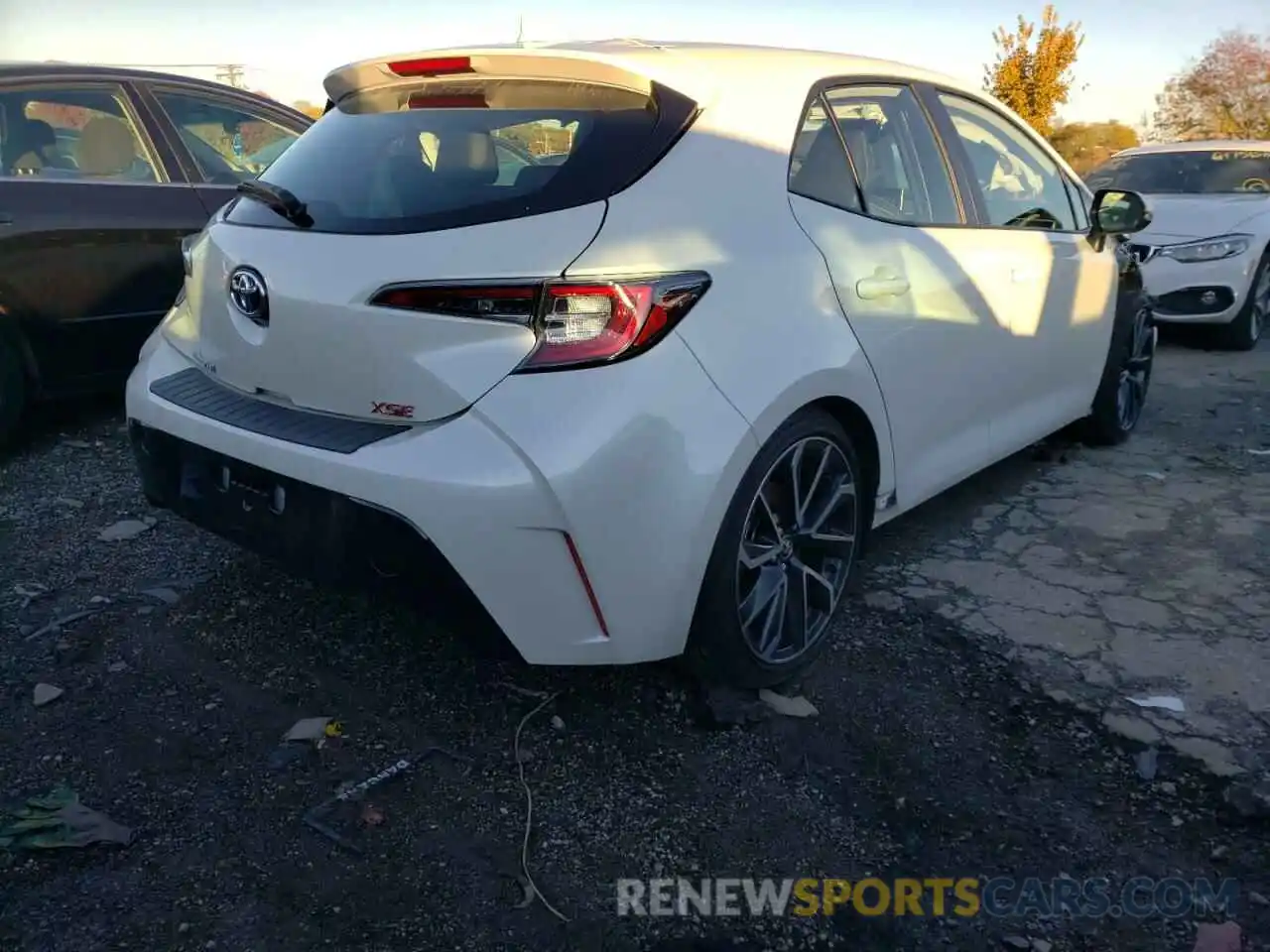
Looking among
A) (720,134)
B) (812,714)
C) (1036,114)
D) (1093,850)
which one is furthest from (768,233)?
(1036,114)

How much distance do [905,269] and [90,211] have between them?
337cm

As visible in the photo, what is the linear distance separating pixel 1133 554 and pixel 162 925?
3307 millimetres

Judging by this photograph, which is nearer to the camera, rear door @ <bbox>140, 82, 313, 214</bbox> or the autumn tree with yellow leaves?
rear door @ <bbox>140, 82, 313, 214</bbox>

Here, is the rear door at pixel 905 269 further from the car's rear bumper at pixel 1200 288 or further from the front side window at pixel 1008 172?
the car's rear bumper at pixel 1200 288

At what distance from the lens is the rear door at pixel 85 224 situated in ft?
14.4

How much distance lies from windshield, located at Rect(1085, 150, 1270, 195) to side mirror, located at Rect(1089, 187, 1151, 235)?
470cm

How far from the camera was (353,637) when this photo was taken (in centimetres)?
317

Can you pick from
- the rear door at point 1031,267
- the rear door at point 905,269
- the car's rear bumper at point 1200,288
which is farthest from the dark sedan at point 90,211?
the car's rear bumper at point 1200,288

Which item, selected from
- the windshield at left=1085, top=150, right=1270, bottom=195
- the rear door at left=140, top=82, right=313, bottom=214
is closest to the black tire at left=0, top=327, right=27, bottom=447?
the rear door at left=140, top=82, right=313, bottom=214

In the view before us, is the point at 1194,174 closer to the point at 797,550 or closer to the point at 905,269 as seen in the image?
the point at 905,269

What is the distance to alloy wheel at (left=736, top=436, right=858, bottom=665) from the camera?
276 centimetres

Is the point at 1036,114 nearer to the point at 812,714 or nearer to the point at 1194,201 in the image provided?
the point at 1194,201

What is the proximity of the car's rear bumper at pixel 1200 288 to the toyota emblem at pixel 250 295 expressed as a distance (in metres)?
6.67

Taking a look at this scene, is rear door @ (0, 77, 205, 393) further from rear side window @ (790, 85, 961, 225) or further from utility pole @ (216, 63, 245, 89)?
utility pole @ (216, 63, 245, 89)
